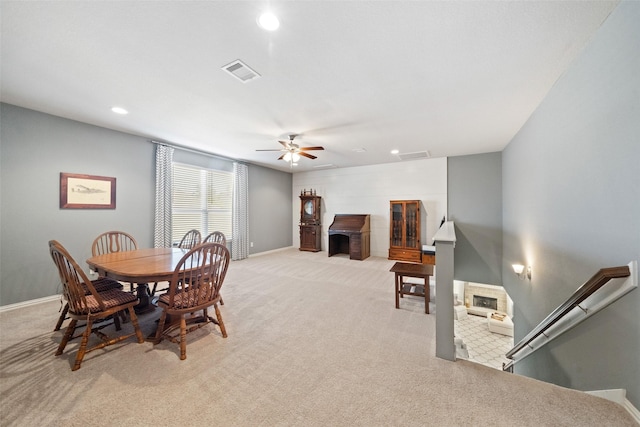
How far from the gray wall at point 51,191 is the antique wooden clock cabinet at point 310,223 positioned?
4.07 metres

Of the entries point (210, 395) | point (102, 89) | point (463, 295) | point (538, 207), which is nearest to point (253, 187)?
point (102, 89)

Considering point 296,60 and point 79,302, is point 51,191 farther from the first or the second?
point 296,60

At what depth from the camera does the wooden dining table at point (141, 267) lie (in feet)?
6.59

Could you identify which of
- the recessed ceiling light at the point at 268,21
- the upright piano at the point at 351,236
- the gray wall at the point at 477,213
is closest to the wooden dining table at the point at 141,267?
the recessed ceiling light at the point at 268,21

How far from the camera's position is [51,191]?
3.24 metres

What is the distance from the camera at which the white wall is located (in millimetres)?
5770

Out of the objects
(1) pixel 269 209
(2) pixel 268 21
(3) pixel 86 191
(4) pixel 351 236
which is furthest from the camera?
(1) pixel 269 209

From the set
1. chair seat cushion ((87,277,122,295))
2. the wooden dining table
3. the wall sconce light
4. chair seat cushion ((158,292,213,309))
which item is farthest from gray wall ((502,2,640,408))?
chair seat cushion ((87,277,122,295))

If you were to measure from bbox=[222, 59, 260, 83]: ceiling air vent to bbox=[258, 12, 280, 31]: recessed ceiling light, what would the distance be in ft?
1.71

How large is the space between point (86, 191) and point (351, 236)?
537cm

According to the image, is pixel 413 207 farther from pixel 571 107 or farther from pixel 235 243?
pixel 235 243

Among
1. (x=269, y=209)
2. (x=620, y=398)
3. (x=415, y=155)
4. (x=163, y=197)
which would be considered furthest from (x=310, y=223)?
(x=620, y=398)

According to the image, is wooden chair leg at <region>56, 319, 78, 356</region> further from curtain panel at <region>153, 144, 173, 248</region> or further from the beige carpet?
curtain panel at <region>153, 144, 173, 248</region>

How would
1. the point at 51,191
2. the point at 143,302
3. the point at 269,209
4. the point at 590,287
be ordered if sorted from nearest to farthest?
the point at 590,287 < the point at 143,302 < the point at 51,191 < the point at 269,209
